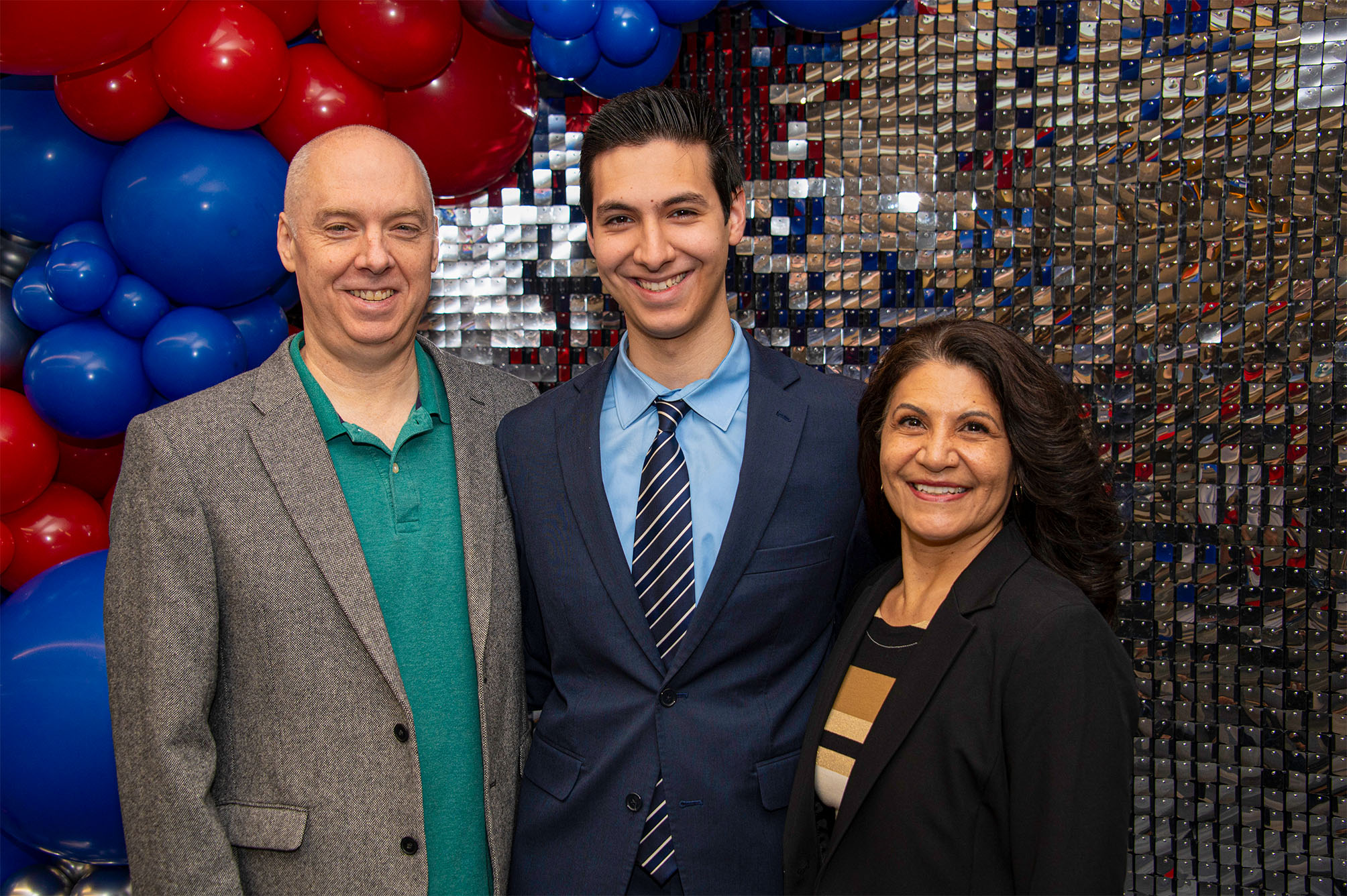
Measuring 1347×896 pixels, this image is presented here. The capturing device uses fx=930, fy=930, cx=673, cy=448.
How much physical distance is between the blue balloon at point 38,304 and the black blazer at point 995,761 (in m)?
2.02

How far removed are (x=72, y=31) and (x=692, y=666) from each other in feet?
5.88

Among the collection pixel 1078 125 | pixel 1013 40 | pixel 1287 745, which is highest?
pixel 1013 40

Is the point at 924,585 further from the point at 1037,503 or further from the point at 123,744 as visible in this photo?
the point at 123,744

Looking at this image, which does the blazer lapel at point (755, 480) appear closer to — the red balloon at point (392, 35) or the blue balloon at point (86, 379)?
the red balloon at point (392, 35)

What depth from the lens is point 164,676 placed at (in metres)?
1.52

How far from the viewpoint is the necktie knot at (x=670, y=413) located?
5.76 feet

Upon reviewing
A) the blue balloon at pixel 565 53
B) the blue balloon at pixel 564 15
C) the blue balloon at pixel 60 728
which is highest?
the blue balloon at pixel 564 15

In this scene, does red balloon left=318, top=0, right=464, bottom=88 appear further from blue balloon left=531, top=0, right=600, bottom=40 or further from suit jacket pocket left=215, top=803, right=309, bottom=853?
suit jacket pocket left=215, top=803, right=309, bottom=853

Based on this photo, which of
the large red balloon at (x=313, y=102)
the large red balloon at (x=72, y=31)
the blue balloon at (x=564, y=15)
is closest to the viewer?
the large red balloon at (x=72, y=31)

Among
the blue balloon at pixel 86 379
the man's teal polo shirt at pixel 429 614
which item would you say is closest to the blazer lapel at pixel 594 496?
the man's teal polo shirt at pixel 429 614

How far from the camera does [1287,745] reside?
229 centimetres

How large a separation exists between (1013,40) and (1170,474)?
1.18 meters

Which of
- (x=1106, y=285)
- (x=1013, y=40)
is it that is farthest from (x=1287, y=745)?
(x=1013, y=40)

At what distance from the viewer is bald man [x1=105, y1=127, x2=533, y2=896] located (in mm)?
1544
